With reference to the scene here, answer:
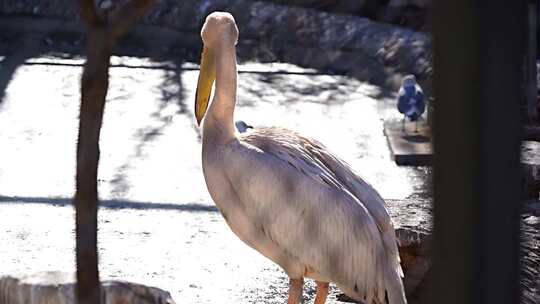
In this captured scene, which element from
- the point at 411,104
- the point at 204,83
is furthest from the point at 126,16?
the point at 411,104

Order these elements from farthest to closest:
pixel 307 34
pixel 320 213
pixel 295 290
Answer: pixel 307 34, pixel 295 290, pixel 320 213

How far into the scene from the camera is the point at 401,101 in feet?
28.6

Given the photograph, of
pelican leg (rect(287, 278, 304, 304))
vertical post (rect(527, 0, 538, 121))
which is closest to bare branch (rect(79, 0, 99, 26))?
pelican leg (rect(287, 278, 304, 304))

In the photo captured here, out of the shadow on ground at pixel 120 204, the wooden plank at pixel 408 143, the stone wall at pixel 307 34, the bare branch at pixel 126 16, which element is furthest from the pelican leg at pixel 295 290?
the stone wall at pixel 307 34

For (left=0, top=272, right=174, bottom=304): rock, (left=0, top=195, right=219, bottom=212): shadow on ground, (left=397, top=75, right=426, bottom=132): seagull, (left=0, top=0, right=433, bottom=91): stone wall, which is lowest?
(left=0, top=195, right=219, bottom=212): shadow on ground

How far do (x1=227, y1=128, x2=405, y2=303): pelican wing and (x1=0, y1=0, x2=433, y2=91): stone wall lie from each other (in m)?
6.43

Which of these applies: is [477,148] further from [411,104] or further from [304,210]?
[411,104]

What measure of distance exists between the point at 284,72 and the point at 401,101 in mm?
2850

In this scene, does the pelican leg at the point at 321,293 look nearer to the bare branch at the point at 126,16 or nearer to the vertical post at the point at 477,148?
the bare branch at the point at 126,16

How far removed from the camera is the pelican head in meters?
5.07

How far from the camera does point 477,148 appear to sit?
1.20 meters

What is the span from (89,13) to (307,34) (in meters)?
10.4

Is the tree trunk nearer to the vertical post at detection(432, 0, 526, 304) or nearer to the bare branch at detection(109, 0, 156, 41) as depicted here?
the bare branch at detection(109, 0, 156, 41)

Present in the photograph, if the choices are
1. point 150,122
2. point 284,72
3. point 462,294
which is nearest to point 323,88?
point 284,72
